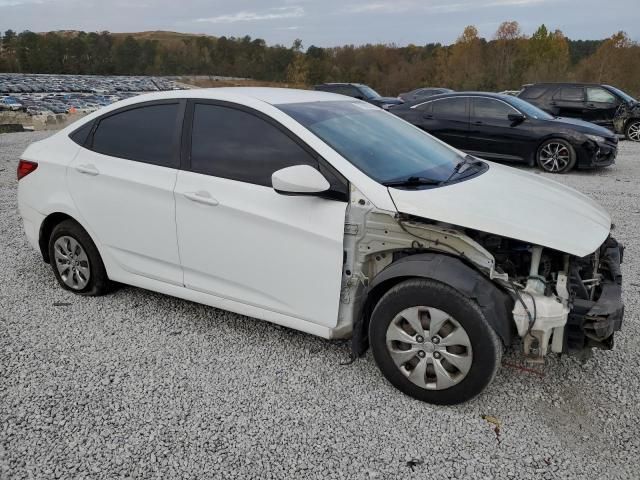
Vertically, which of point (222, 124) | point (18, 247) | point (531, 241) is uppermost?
point (222, 124)

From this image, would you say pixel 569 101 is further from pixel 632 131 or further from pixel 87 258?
pixel 87 258

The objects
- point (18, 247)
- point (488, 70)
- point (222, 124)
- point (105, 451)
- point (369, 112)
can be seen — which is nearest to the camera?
point (105, 451)

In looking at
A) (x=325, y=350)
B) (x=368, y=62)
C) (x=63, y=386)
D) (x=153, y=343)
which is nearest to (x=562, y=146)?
(x=325, y=350)

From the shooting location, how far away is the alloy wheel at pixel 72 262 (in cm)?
421

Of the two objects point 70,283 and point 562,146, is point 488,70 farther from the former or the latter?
point 70,283

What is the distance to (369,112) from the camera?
13.0 ft

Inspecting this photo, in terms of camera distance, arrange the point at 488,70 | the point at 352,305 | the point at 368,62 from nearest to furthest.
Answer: the point at 352,305, the point at 488,70, the point at 368,62

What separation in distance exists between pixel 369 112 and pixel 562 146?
7.35 m

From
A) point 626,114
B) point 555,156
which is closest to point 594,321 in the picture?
point 555,156

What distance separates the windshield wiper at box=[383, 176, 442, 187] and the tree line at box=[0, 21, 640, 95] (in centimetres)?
3091

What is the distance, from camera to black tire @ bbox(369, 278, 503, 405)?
2719mm

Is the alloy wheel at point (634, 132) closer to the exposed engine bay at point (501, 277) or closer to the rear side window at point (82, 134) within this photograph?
the exposed engine bay at point (501, 277)

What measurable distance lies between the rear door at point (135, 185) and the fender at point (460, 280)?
1.54 m

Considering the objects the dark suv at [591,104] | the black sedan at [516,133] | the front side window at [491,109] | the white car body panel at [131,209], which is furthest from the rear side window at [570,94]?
the white car body panel at [131,209]
